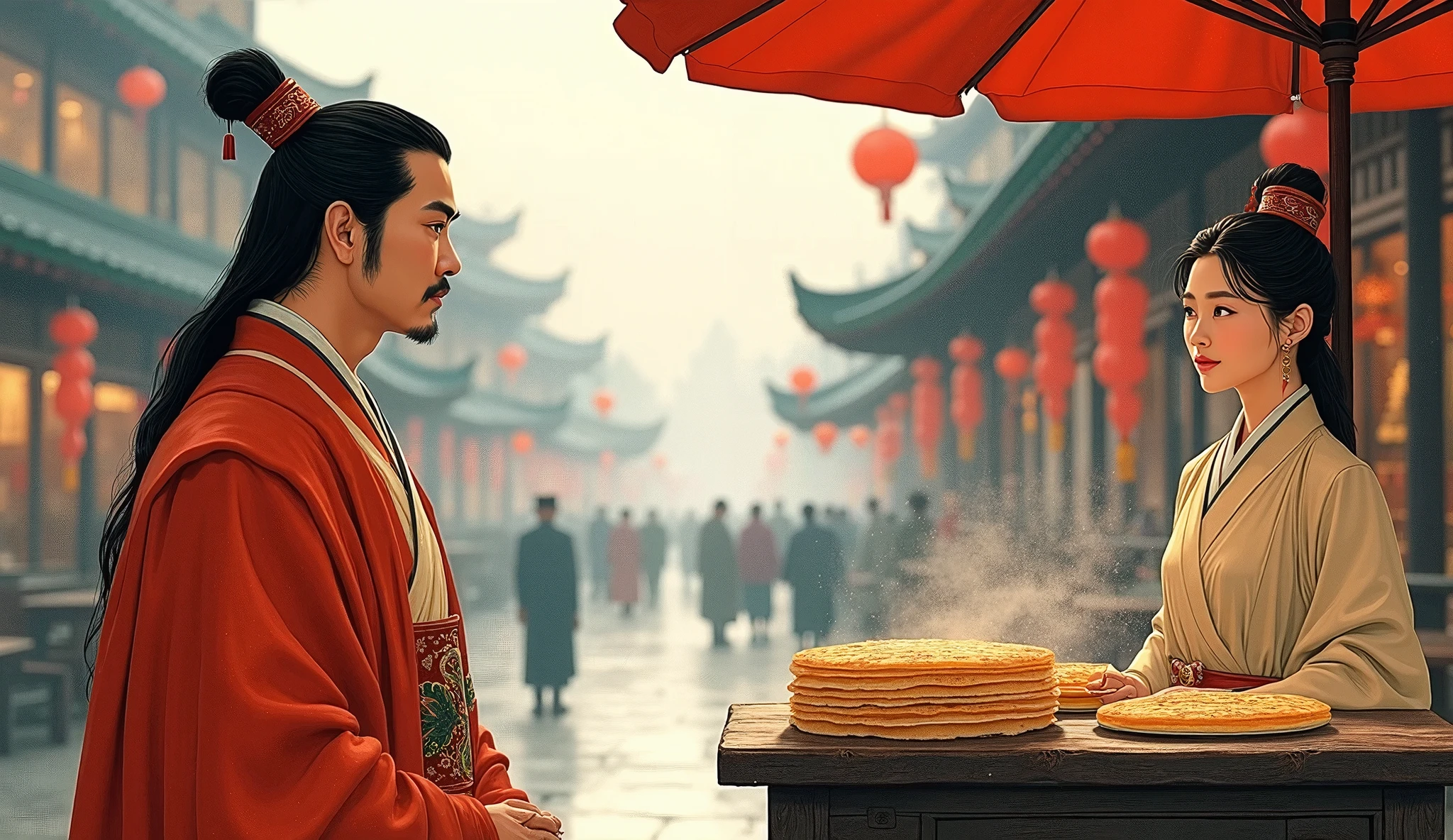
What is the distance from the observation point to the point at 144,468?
1808 mm

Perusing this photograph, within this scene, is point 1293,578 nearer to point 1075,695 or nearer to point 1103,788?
point 1075,695

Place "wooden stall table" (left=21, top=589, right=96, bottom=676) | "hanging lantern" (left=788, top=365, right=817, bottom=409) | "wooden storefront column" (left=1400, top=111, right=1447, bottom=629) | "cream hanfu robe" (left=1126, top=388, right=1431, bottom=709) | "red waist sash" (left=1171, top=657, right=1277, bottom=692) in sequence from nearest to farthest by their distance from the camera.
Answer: "cream hanfu robe" (left=1126, top=388, right=1431, bottom=709) < "red waist sash" (left=1171, top=657, right=1277, bottom=692) < "wooden storefront column" (left=1400, top=111, right=1447, bottom=629) < "wooden stall table" (left=21, top=589, right=96, bottom=676) < "hanging lantern" (left=788, top=365, right=817, bottom=409)

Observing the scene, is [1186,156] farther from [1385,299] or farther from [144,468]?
[144,468]

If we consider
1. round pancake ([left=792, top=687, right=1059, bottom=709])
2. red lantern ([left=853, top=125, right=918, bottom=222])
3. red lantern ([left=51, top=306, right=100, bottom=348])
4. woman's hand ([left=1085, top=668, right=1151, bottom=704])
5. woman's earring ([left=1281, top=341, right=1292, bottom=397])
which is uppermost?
red lantern ([left=853, top=125, right=918, bottom=222])

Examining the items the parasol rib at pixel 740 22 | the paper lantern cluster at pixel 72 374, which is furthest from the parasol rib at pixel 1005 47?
the paper lantern cluster at pixel 72 374

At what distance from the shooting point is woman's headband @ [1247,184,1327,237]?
7.77ft

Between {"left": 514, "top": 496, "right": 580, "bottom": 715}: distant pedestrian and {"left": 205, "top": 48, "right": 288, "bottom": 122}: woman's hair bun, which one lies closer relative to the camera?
{"left": 205, "top": 48, "right": 288, "bottom": 122}: woman's hair bun

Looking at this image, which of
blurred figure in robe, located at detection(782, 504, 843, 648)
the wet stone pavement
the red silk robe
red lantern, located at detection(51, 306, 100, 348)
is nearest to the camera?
the red silk robe

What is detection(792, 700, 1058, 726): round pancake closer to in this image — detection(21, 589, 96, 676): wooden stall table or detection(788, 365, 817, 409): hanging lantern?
detection(21, 589, 96, 676): wooden stall table

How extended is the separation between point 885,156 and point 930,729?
27.2 ft

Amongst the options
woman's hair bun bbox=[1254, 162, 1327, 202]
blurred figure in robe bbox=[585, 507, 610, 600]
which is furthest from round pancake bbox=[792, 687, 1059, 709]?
blurred figure in robe bbox=[585, 507, 610, 600]

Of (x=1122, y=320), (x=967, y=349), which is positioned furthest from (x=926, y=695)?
(x=967, y=349)

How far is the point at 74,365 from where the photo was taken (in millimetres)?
10141

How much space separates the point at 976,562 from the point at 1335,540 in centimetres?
1145
